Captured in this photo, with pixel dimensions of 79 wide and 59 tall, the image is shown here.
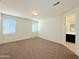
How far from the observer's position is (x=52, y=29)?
7.81m

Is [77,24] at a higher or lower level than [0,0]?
lower

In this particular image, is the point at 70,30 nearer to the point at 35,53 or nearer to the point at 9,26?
the point at 35,53

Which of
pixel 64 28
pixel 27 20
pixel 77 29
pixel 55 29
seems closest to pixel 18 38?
pixel 27 20

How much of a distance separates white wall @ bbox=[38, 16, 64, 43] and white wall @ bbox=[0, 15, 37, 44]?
1249mm

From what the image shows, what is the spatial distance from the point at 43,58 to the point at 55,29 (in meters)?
4.00

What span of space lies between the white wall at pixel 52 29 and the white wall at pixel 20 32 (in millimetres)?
1249

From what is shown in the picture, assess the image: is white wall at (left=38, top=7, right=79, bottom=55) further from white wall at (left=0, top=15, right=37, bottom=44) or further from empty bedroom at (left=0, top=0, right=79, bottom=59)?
white wall at (left=0, top=15, right=37, bottom=44)

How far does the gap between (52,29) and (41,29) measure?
231cm

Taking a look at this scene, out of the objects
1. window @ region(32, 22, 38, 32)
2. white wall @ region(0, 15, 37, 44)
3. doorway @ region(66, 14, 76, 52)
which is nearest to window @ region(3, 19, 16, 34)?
white wall @ region(0, 15, 37, 44)

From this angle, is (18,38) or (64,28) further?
(18,38)

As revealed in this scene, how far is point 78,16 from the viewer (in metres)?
4.09

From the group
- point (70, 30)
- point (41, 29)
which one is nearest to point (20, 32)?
point (41, 29)

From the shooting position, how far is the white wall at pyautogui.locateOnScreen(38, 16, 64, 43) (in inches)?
261

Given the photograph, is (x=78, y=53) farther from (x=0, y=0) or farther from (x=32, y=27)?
(x=32, y=27)
